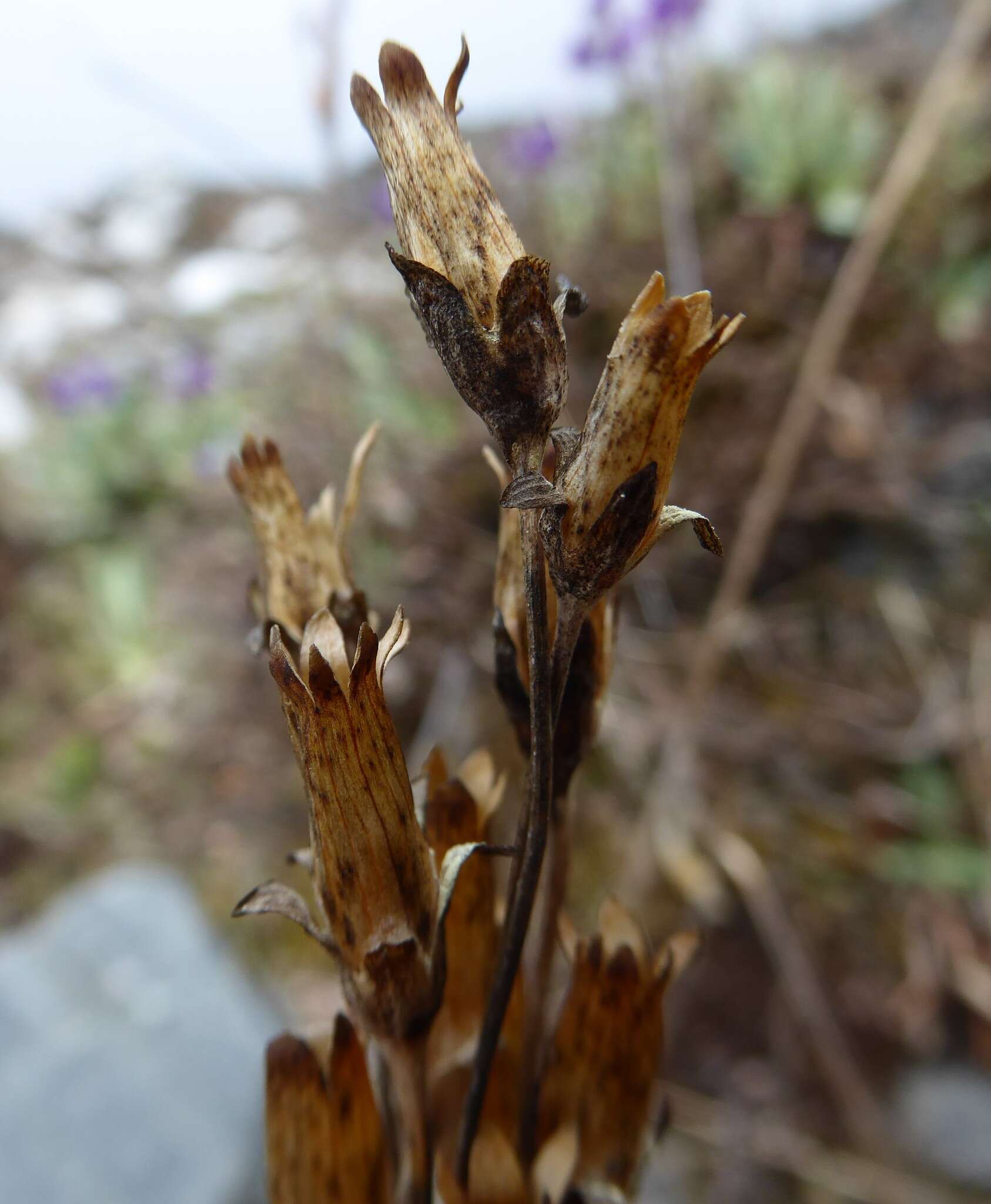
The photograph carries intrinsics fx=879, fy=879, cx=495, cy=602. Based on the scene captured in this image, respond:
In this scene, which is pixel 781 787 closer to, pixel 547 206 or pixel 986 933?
pixel 986 933

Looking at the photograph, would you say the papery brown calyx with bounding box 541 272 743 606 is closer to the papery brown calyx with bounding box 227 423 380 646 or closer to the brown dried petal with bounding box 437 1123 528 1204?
the papery brown calyx with bounding box 227 423 380 646

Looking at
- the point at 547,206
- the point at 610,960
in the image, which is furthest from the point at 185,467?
the point at 610,960

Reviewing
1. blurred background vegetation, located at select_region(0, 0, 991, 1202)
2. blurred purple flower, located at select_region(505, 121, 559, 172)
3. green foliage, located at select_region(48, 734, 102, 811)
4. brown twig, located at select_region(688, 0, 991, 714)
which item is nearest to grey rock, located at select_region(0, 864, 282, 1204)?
blurred background vegetation, located at select_region(0, 0, 991, 1202)

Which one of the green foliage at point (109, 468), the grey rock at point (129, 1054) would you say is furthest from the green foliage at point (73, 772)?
the green foliage at point (109, 468)

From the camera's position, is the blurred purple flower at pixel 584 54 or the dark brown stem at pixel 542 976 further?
the blurred purple flower at pixel 584 54

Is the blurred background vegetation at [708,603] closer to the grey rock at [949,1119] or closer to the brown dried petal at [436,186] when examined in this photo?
the grey rock at [949,1119]

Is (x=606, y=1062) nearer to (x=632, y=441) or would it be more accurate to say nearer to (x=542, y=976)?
(x=542, y=976)
